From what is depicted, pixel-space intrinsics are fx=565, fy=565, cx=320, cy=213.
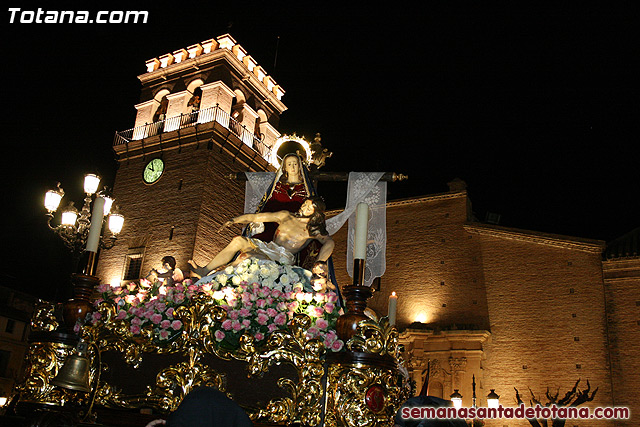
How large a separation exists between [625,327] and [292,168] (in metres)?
16.3

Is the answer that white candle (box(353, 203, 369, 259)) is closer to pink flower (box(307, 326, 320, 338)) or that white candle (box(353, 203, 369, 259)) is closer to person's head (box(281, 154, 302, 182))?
pink flower (box(307, 326, 320, 338))

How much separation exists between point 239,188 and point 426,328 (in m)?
10.0

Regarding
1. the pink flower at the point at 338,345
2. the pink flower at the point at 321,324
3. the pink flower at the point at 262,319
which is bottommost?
the pink flower at the point at 338,345

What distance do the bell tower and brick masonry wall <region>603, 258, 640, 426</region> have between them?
13211 mm

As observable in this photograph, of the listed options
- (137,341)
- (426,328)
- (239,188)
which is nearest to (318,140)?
(137,341)

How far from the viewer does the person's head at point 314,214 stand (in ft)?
20.4

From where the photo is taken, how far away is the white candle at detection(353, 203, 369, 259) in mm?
4199

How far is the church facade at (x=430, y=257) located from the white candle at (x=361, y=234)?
15196 millimetres

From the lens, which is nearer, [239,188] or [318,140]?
[318,140]

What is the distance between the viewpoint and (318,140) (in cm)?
826

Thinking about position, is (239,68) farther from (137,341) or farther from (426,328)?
(137,341)

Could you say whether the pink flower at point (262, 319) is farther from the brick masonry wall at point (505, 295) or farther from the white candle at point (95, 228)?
the brick masonry wall at point (505, 295)

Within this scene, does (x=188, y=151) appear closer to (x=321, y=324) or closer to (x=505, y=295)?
(x=505, y=295)

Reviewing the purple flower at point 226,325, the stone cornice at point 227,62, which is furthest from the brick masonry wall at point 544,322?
the purple flower at point 226,325
